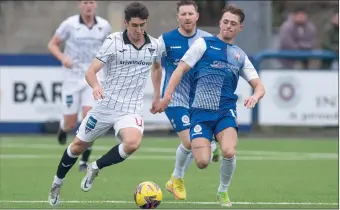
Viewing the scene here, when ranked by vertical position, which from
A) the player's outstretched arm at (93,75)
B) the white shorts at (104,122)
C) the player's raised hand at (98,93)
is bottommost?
the white shorts at (104,122)

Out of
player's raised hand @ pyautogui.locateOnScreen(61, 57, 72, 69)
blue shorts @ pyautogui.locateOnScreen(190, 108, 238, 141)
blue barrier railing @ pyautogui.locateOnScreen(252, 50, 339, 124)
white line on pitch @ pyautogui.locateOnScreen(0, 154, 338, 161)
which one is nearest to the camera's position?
blue shorts @ pyautogui.locateOnScreen(190, 108, 238, 141)

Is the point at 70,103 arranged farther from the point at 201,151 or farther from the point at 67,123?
the point at 201,151

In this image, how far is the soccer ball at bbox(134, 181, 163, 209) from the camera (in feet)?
37.1

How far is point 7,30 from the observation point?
23.9 meters

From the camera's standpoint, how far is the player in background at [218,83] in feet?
39.3

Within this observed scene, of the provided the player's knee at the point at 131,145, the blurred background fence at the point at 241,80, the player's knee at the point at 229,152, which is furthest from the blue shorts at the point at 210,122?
the blurred background fence at the point at 241,80

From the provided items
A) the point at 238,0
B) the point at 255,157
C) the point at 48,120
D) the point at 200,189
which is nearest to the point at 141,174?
the point at 200,189

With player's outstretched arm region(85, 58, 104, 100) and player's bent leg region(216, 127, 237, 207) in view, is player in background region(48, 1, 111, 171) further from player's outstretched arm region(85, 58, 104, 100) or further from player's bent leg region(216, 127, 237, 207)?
player's bent leg region(216, 127, 237, 207)

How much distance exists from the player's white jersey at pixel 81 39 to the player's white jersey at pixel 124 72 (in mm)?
4491

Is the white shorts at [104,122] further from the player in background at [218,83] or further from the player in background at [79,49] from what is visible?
the player in background at [79,49]

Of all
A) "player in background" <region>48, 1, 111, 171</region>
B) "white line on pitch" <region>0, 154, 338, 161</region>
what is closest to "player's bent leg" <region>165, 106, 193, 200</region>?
"player in background" <region>48, 1, 111, 171</region>

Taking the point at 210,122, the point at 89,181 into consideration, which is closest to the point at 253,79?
the point at 210,122

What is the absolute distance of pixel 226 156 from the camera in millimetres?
11844

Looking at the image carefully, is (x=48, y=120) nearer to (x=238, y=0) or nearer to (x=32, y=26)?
(x=32, y=26)
